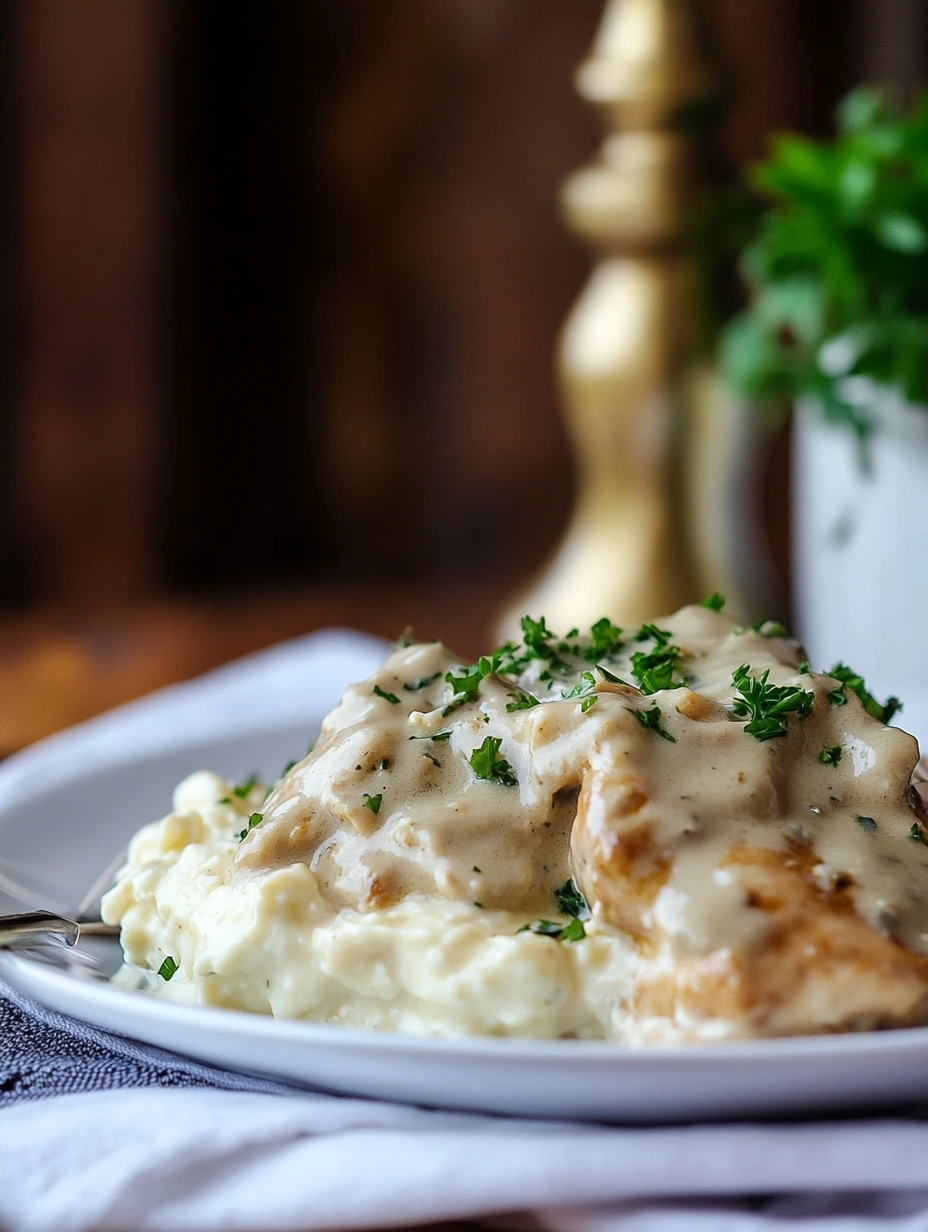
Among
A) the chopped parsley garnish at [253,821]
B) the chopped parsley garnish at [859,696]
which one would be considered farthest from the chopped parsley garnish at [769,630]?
the chopped parsley garnish at [253,821]

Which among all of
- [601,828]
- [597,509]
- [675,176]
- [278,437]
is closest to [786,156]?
[675,176]

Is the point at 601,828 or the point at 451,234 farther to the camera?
the point at 451,234

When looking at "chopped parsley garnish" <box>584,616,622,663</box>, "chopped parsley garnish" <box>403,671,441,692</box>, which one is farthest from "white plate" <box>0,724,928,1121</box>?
"chopped parsley garnish" <box>584,616,622,663</box>

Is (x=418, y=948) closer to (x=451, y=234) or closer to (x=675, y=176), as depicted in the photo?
(x=675, y=176)

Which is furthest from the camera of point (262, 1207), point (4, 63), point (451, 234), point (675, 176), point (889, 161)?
point (451, 234)

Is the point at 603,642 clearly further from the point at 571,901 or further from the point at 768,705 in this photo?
the point at 571,901

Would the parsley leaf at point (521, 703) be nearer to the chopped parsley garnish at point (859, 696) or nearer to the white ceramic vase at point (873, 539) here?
the chopped parsley garnish at point (859, 696)

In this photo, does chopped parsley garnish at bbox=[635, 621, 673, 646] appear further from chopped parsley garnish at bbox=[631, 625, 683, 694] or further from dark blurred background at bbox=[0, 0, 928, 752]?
dark blurred background at bbox=[0, 0, 928, 752]
